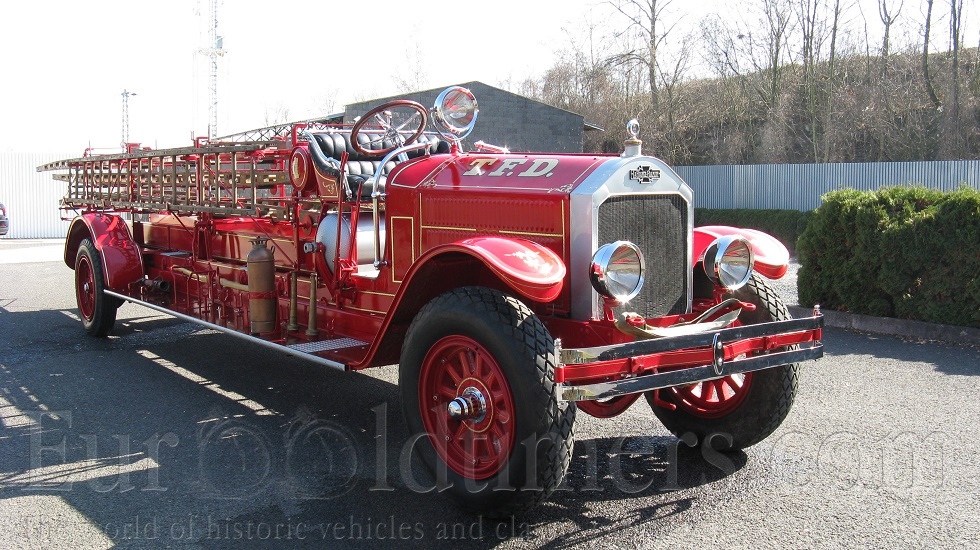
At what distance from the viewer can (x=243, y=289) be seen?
5805mm

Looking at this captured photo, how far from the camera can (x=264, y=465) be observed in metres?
4.36

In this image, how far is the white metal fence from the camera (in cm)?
1714

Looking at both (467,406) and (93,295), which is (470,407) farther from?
(93,295)

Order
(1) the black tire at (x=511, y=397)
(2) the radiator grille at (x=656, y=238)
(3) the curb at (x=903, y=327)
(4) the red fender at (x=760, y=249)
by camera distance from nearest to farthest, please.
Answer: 1. (1) the black tire at (x=511, y=397)
2. (2) the radiator grille at (x=656, y=238)
3. (4) the red fender at (x=760, y=249)
4. (3) the curb at (x=903, y=327)

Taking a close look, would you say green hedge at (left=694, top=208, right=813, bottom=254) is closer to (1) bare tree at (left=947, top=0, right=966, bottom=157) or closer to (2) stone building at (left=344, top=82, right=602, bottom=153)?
(2) stone building at (left=344, top=82, right=602, bottom=153)

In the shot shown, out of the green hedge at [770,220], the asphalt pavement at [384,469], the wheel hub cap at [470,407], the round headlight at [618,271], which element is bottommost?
the asphalt pavement at [384,469]

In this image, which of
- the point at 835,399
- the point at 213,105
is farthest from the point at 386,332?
the point at 213,105

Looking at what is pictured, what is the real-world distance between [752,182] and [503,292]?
743 inches

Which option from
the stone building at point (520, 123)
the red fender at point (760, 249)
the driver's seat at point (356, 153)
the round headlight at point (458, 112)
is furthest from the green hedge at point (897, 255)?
the stone building at point (520, 123)

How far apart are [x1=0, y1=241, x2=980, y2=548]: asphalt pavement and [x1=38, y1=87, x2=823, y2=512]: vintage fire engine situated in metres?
0.34

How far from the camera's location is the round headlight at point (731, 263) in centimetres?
420

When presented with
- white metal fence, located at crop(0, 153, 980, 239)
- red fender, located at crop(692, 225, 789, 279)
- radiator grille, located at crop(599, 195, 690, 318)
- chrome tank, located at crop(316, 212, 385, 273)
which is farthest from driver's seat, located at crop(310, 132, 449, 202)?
white metal fence, located at crop(0, 153, 980, 239)

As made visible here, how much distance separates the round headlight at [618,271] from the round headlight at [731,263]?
692 millimetres

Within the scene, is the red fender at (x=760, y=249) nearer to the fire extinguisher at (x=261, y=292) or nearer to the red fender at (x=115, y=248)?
the fire extinguisher at (x=261, y=292)
